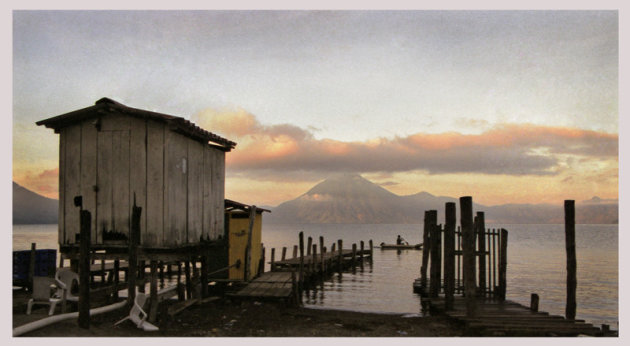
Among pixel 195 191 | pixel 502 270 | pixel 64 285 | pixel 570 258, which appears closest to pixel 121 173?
pixel 195 191

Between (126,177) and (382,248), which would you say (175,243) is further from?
(382,248)

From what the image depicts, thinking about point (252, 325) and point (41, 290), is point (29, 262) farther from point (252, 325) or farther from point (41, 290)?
point (252, 325)

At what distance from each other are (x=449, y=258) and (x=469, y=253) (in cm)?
218

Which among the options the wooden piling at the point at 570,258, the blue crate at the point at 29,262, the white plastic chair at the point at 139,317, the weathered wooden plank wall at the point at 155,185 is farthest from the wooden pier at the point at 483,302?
the blue crate at the point at 29,262

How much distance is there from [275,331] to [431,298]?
24.0 ft

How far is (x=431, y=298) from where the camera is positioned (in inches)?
749

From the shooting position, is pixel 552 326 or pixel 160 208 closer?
pixel 552 326

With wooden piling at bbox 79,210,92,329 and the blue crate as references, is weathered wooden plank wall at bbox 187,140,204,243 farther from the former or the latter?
the blue crate

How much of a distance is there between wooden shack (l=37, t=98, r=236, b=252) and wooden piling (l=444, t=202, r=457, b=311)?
8.47 metres

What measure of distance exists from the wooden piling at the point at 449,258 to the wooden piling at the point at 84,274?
10639 mm

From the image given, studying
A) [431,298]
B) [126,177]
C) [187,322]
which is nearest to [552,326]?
[431,298]

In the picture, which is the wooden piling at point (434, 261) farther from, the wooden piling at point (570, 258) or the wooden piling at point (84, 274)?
the wooden piling at point (84, 274)

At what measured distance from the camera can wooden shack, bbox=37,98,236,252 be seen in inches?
572

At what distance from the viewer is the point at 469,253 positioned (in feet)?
49.7
